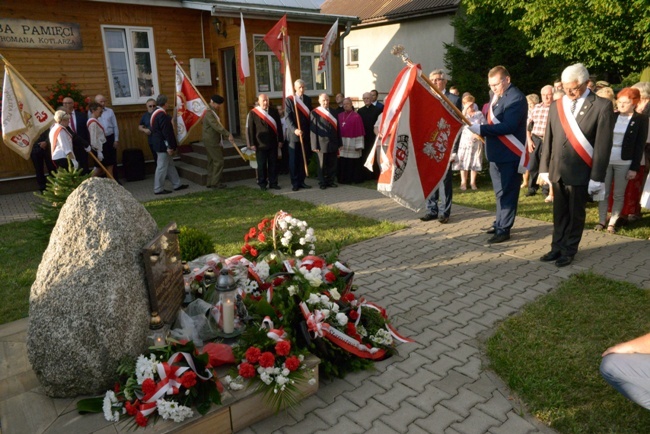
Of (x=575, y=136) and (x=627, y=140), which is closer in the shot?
(x=575, y=136)

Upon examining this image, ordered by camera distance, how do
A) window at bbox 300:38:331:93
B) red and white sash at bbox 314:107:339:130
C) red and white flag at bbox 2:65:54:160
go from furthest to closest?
1. window at bbox 300:38:331:93
2. red and white sash at bbox 314:107:339:130
3. red and white flag at bbox 2:65:54:160

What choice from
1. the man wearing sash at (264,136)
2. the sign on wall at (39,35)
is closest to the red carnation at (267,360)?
the man wearing sash at (264,136)

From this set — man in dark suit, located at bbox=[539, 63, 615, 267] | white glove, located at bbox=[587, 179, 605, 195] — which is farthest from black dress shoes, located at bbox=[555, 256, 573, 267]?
white glove, located at bbox=[587, 179, 605, 195]

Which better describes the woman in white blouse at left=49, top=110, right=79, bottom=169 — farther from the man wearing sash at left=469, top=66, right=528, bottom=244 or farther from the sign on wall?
the man wearing sash at left=469, top=66, right=528, bottom=244

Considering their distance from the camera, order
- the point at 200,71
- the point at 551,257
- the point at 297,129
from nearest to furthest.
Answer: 1. the point at 551,257
2. the point at 297,129
3. the point at 200,71

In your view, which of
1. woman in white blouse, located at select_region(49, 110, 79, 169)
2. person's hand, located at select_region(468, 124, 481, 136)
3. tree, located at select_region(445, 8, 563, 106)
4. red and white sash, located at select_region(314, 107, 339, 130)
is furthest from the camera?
tree, located at select_region(445, 8, 563, 106)

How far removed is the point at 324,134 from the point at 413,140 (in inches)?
220

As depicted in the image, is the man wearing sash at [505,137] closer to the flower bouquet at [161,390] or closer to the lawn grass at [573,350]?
the lawn grass at [573,350]

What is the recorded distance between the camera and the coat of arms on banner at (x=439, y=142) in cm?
550

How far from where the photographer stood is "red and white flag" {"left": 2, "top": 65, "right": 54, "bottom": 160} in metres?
7.73

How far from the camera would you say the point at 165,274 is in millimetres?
3572

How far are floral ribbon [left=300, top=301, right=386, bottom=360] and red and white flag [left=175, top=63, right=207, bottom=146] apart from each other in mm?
8110

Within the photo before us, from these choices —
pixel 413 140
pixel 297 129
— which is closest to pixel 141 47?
pixel 297 129

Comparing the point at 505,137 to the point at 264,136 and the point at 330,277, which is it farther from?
the point at 264,136
